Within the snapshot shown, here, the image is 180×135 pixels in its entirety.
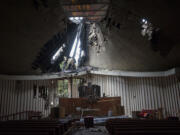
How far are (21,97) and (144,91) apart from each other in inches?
373

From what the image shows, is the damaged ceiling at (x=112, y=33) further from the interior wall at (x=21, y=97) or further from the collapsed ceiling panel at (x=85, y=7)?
the interior wall at (x=21, y=97)

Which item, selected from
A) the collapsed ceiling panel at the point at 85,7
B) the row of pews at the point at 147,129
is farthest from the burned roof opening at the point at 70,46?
the row of pews at the point at 147,129

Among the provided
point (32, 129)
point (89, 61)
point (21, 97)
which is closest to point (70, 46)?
point (89, 61)

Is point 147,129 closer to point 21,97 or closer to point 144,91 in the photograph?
point 144,91

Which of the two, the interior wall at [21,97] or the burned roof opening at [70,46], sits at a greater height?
the burned roof opening at [70,46]

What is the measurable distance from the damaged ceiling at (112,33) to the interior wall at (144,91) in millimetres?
1414

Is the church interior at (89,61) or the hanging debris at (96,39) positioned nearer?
the church interior at (89,61)

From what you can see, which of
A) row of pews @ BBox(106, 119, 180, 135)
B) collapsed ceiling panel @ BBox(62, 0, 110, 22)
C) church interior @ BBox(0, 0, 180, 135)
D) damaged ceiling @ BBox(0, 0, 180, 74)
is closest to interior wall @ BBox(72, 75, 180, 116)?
church interior @ BBox(0, 0, 180, 135)

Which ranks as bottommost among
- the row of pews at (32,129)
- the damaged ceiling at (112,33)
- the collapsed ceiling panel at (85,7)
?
the row of pews at (32,129)

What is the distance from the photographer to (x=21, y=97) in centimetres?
1177

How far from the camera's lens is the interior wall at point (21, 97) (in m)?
11.0

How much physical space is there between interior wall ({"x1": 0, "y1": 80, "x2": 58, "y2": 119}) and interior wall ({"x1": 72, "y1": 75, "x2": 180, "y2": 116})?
3468mm

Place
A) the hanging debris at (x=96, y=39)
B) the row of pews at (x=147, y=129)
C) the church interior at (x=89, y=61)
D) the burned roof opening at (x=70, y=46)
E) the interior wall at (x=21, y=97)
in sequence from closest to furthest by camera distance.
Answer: the row of pews at (x=147, y=129) < the church interior at (x=89, y=61) < the burned roof opening at (x=70, y=46) < the hanging debris at (x=96, y=39) < the interior wall at (x=21, y=97)

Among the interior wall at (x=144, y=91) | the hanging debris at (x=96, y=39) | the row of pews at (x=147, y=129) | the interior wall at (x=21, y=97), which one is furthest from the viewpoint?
the interior wall at (x=21, y=97)
